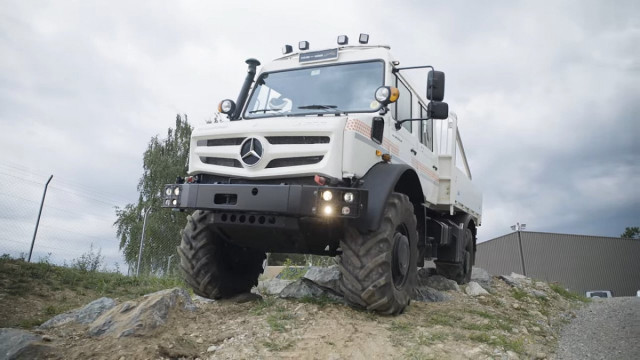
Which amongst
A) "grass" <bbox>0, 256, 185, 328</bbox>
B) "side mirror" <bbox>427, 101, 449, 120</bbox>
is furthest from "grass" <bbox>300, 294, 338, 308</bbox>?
"grass" <bbox>0, 256, 185, 328</bbox>

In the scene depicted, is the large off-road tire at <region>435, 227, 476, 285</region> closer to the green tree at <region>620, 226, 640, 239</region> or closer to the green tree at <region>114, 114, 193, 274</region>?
the green tree at <region>114, 114, 193, 274</region>

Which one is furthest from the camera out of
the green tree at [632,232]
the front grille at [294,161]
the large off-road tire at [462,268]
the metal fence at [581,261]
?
the green tree at [632,232]

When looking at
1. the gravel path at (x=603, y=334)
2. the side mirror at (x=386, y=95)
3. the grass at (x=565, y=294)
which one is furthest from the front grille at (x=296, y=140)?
the grass at (x=565, y=294)

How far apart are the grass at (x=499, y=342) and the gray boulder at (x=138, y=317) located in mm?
2990

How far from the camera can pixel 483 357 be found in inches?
177

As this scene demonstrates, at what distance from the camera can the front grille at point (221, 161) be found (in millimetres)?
5551

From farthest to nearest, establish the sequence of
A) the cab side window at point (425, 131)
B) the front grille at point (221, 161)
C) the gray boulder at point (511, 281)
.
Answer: the gray boulder at point (511, 281)
the cab side window at point (425, 131)
the front grille at point (221, 161)

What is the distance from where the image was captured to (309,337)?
4.66m

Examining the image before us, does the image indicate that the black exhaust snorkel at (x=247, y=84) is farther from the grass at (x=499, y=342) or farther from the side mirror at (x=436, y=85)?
the grass at (x=499, y=342)

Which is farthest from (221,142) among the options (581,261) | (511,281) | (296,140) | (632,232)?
(632,232)

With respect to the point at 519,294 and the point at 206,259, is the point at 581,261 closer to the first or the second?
the point at 519,294

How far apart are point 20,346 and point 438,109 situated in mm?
4767

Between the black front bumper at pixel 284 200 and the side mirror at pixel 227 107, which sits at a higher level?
the side mirror at pixel 227 107

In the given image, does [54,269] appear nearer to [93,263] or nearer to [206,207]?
[93,263]
